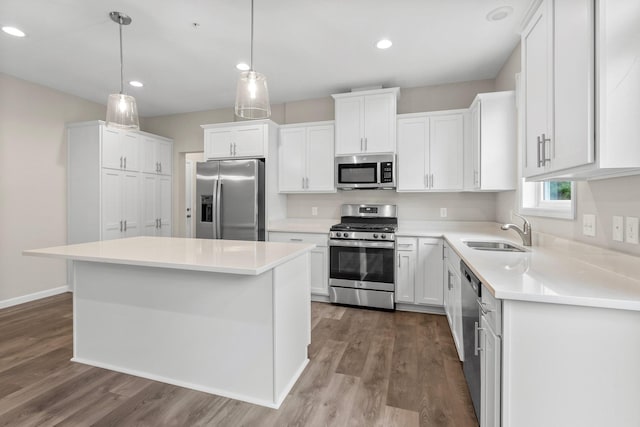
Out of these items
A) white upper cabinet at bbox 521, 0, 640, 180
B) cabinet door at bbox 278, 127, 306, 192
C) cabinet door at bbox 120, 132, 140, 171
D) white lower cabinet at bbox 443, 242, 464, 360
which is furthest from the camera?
cabinet door at bbox 120, 132, 140, 171

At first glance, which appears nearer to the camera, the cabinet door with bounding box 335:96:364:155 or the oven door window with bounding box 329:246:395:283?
the oven door window with bounding box 329:246:395:283

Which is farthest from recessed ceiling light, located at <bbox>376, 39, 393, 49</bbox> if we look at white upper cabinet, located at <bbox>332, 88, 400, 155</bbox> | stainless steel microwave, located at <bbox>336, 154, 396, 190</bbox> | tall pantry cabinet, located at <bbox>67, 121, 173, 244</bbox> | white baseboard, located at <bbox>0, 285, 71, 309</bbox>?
white baseboard, located at <bbox>0, 285, 71, 309</bbox>

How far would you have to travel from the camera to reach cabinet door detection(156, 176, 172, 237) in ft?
16.4

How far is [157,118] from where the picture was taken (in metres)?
5.29

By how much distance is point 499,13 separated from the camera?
2.38 metres

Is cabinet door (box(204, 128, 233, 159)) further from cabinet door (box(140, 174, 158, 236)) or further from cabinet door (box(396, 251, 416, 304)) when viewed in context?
cabinet door (box(396, 251, 416, 304))

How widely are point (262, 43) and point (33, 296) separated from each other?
160 inches

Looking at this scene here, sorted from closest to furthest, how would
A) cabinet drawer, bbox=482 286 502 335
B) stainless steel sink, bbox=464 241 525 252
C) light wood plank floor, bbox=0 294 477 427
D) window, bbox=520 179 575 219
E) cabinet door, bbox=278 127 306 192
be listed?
cabinet drawer, bbox=482 286 502 335 → light wood plank floor, bbox=0 294 477 427 → window, bbox=520 179 575 219 → stainless steel sink, bbox=464 241 525 252 → cabinet door, bbox=278 127 306 192

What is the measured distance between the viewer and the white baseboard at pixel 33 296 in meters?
3.52

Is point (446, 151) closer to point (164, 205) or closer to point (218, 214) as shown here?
point (218, 214)

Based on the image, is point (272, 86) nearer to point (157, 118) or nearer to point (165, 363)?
point (157, 118)

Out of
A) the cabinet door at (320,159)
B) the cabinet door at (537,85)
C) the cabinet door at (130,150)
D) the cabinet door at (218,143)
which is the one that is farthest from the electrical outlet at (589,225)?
the cabinet door at (130,150)

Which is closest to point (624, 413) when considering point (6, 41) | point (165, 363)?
point (165, 363)

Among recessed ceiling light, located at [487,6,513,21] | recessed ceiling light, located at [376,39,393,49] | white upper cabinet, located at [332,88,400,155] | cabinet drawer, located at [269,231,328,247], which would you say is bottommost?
cabinet drawer, located at [269,231,328,247]
